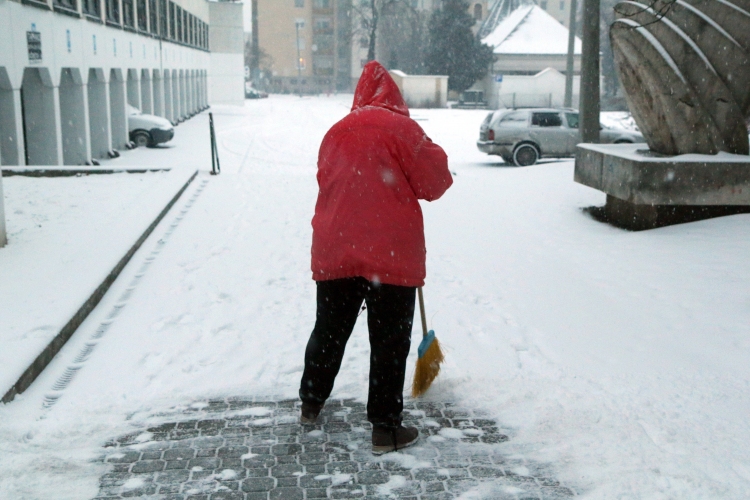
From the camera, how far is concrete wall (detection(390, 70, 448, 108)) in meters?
55.5

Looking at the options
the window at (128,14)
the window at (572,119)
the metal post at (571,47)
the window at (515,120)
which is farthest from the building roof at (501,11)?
the window at (515,120)

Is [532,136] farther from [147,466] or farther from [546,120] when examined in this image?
[147,466]

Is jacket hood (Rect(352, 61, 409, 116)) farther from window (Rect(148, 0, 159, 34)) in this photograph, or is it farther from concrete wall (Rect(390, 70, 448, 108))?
concrete wall (Rect(390, 70, 448, 108))

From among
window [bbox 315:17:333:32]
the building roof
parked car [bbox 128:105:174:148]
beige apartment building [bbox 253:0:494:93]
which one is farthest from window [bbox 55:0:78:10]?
window [bbox 315:17:333:32]

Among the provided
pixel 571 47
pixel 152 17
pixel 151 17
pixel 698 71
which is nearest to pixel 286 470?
pixel 698 71

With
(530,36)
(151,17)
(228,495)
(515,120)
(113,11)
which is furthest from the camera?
(530,36)

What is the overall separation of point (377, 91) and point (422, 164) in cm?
47

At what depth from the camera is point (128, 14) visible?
2580 centimetres

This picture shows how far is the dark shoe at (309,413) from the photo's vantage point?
169 inches

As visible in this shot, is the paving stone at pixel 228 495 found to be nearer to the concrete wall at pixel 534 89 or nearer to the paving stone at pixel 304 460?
the paving stone at pixel 304 460

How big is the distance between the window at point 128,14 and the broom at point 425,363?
74.9ft

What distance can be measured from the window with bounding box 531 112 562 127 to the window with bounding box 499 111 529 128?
0.72 ft

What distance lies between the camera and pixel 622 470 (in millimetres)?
3686

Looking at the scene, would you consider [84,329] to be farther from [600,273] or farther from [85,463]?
[600,273]
